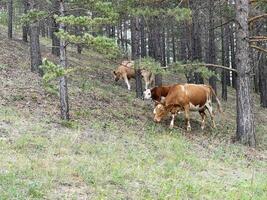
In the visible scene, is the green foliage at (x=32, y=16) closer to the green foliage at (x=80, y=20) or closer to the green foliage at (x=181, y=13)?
the green foliage at (x=80, y=20)

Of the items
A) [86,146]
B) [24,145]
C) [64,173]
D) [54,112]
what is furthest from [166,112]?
[64,173]

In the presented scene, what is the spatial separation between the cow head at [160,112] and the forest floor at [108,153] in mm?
332

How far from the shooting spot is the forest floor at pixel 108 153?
10.2 m

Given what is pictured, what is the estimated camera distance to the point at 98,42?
14516 mm

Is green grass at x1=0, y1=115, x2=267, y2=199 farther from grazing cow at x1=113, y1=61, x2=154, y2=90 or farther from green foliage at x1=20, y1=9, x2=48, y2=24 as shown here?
grazing cow at x1=113, y1=61, x2=154, y2=90

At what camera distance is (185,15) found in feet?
57.0

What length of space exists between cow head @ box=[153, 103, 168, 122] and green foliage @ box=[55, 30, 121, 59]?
527cm

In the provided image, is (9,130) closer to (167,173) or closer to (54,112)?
(54,112)

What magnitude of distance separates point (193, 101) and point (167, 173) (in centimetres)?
855

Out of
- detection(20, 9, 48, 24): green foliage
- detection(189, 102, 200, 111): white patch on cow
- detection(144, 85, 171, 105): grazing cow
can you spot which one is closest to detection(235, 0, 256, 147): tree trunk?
detection(189, 102, 200, 111): white patch on cow

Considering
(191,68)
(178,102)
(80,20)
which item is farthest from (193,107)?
(80,20)

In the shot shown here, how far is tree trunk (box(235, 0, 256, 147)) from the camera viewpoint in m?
17.7

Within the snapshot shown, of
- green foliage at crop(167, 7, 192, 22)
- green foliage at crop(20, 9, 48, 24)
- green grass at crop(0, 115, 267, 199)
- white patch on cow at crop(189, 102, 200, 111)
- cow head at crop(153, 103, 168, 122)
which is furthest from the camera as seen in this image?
white patch on cow at crop(189, 102, 200, 111)

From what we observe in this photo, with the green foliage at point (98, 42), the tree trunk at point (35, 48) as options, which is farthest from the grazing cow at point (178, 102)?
the tree trunk at point (35, 48)
